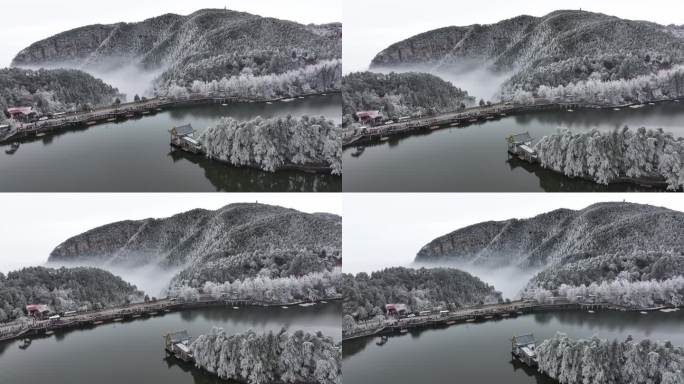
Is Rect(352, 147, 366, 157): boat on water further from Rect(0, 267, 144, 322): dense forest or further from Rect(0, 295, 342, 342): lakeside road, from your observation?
Rect(0, 267, 144, 322): dense forest

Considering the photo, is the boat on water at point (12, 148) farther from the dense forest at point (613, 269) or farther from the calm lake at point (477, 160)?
the dense forest at point (613, 269)

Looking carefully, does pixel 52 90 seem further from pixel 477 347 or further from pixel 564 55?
pixel 564 55

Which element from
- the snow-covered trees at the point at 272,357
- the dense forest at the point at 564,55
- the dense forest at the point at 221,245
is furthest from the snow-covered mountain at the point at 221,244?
the dense forest at the point at 564,55

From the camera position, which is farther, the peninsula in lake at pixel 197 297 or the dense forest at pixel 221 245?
the dense forest at pixel 221 245

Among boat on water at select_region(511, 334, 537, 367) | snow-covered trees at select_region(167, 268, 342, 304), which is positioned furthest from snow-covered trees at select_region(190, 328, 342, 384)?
boat on water at select_region(511, 334, 537, 367)

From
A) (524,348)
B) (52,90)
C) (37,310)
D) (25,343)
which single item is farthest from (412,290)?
(52,90)

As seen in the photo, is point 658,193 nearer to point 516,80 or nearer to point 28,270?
point 516,80

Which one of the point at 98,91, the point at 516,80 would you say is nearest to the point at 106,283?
the point at 98,91
